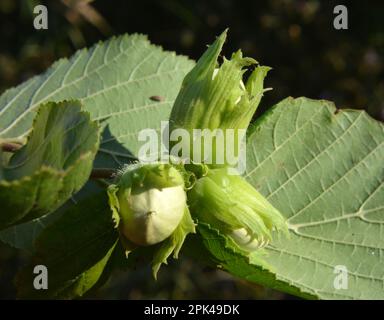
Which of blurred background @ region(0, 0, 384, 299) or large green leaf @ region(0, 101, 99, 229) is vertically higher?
blurred background @ region(0, 0, 384, 299)

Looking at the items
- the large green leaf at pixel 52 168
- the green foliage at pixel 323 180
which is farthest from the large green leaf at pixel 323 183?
the large green leaf at pixel 52 168

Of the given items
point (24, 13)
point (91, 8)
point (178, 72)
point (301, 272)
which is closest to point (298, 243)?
point (301, 272)

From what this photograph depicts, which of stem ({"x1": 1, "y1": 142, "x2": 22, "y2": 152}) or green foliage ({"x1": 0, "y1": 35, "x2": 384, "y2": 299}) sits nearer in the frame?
green foliage ({"x1": 0, "y1": 35, "x2": 384, "y2": 299})

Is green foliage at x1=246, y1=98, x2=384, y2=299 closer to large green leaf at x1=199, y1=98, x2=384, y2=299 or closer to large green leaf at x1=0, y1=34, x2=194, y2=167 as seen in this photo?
large green leaf at x1=199, y1=98, x2=384, y2=299

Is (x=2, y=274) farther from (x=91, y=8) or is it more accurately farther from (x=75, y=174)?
(x=75, y=174)

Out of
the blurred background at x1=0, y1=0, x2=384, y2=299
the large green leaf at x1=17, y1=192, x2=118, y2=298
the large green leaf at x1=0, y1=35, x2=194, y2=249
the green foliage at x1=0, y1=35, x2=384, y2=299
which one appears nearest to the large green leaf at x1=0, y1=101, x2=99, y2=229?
the green foliage at x1=0, y1=35, x2=384, y2=299

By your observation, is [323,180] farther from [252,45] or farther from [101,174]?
[252,45]
